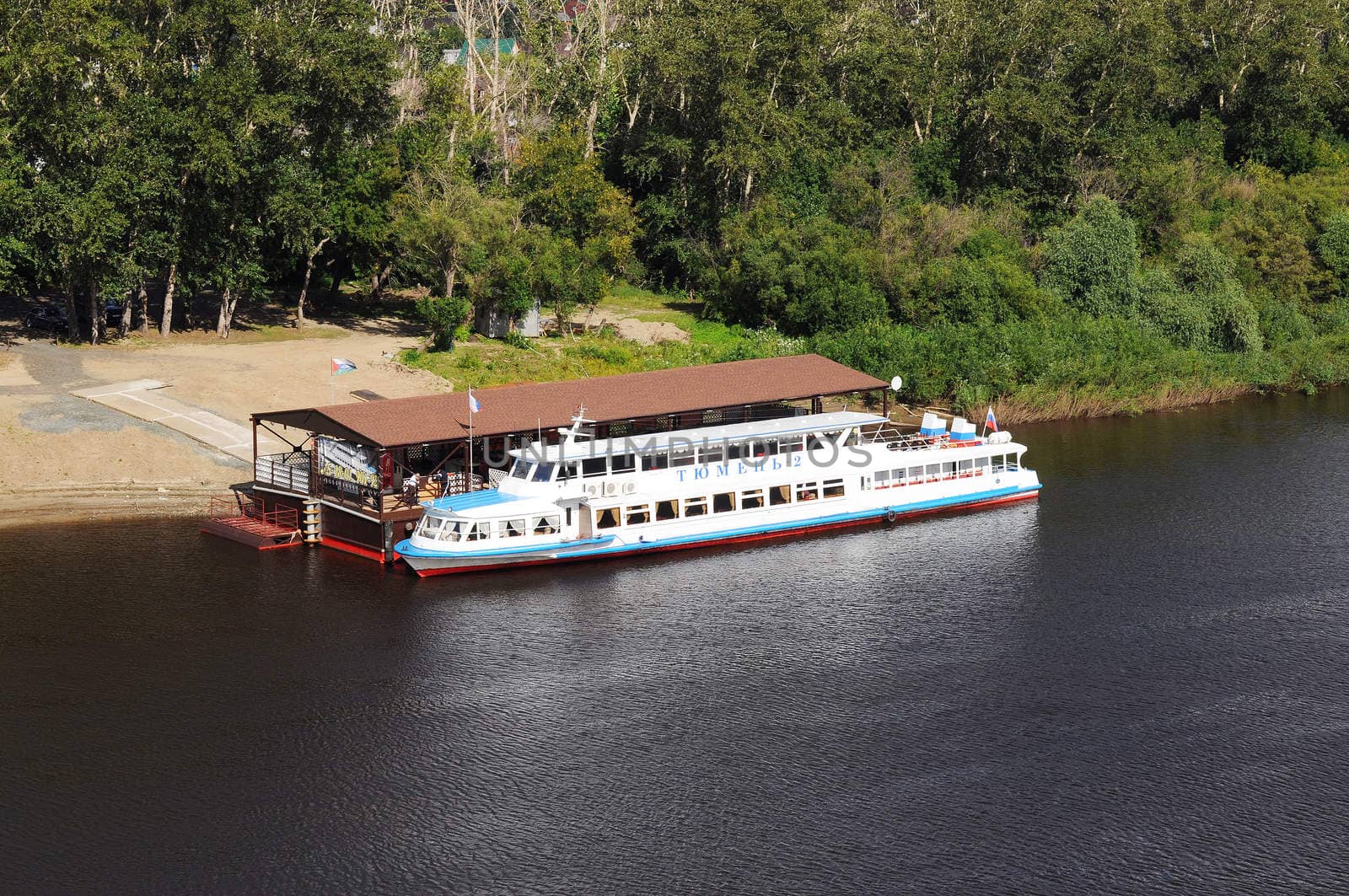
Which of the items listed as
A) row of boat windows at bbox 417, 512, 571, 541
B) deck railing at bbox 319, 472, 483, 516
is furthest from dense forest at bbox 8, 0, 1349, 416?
row of boat windows at bbox 417, 512, 571, 541

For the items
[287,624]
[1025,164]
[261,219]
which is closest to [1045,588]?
[287,624]

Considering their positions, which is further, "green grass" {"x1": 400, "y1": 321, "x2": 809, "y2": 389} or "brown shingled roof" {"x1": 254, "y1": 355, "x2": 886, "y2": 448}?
"green grass" {"x1": 400, "y1": 321, "x2": 809, "y2": 389}

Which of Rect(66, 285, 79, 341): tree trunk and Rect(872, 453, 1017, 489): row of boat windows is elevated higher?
Rect(66, 285, 79, 341): tree trunk

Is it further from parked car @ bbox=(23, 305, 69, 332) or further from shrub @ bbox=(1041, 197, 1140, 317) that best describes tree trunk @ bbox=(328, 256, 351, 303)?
shrub @ bbox=(1041, 197, 1140, 317)

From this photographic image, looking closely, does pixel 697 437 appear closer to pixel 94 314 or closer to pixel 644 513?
pixel 644 513

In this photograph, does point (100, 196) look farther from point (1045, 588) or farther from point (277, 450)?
point (1045, 588)

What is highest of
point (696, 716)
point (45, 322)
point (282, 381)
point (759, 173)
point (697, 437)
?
point (759, 173)

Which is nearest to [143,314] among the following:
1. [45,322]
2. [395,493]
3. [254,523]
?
[45,322]
